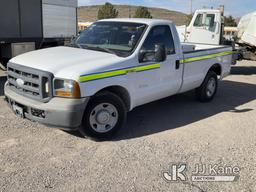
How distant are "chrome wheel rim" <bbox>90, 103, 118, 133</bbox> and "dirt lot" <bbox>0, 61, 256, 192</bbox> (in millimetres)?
241

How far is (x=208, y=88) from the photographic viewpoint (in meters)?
7.53

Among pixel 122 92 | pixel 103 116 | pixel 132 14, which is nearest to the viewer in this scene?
pixel 103 116

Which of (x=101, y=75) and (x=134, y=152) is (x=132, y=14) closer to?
(x=101, y=75)

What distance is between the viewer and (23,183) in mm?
3697

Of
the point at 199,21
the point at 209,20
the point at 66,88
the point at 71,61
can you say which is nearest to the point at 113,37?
the point at 71,61

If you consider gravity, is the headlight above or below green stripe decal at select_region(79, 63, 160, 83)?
below

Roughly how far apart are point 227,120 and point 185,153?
6.68 ft

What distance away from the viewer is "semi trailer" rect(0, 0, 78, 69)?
8814 millimetres

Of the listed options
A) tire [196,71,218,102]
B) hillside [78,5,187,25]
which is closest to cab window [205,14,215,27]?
tire [196,71,218,102]

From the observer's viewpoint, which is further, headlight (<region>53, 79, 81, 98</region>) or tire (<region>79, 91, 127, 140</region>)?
tire (<region>79, 91, 127, 140</region>)

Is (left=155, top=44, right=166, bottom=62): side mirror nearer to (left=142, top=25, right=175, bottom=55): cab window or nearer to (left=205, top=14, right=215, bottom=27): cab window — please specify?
(left=142, top=25, right=175, bottom=55): cab window

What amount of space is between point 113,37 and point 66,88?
1721mm

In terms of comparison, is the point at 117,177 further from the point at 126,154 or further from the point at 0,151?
the point at 0,151

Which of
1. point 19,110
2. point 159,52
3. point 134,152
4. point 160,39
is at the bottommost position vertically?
point 134,152
